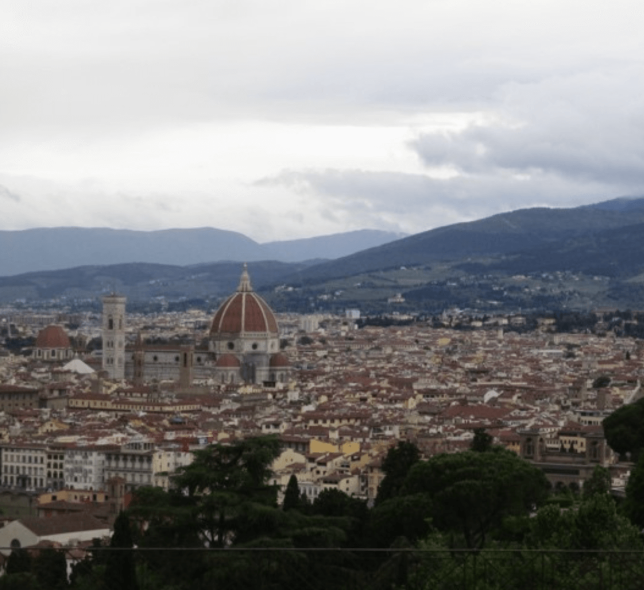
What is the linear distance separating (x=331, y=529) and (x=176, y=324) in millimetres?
161001

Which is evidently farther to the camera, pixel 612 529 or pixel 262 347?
pixel 262 347

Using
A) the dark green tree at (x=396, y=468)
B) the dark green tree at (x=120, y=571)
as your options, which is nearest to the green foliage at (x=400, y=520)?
the dark green tree at (x=396, y=468)

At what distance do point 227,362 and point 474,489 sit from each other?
6356cm

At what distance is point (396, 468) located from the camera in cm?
4069

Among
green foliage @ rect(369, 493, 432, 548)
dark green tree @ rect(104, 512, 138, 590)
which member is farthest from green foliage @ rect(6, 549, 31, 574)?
green foliage @ rect(369, 493, 432, 548)

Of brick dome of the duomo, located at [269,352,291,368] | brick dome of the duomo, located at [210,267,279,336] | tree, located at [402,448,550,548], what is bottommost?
brick dome of the duomo, located at [269,352,291,368]

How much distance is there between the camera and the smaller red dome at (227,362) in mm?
→ 96125

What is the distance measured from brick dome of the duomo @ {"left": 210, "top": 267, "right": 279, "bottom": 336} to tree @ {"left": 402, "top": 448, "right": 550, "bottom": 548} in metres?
63.2

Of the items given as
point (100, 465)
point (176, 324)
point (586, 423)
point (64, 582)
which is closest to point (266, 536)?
point (64, 582)

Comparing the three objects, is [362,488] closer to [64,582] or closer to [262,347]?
[64,582]

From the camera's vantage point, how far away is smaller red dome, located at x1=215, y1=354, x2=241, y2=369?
96125 mm

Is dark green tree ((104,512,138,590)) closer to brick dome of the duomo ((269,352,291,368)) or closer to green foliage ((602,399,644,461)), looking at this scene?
green foliage ((602,399,644,461))

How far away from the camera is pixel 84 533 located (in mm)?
39719

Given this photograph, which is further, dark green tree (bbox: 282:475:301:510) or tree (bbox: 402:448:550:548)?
tree (bbox: 402:448:550:548)
